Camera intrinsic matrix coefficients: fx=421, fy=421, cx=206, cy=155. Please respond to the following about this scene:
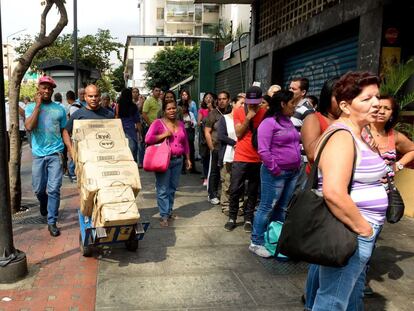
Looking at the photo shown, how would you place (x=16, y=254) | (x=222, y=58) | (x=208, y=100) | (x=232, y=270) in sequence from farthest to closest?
(x=222, y=58) < (x=208, y=100) < (x=232, y=270) < (x=16, y=254)

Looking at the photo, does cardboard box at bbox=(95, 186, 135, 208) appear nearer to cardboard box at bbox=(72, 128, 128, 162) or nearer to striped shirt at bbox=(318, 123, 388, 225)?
cardboard box at bbox=(72, 128, 128, 162)

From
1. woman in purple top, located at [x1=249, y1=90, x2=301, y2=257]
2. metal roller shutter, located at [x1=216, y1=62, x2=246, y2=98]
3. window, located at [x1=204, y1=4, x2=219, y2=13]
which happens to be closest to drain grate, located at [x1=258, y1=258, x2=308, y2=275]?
woman in purple top, located at [x1=249, y1=90, x2=301, y2=257]

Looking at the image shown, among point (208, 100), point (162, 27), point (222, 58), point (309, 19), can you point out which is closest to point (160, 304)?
point (208, 100)

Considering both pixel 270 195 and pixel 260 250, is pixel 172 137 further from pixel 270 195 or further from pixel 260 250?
pixel 260 250

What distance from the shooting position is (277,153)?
4.16m

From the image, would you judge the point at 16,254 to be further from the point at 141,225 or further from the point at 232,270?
the point at 232,270

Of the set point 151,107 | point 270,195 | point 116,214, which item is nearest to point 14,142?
point 116,214

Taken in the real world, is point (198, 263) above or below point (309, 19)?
below

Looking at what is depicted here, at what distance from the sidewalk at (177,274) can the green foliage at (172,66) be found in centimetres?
3445

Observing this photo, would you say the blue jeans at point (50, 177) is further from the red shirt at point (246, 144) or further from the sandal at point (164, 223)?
the red shirt at point (246, 144)

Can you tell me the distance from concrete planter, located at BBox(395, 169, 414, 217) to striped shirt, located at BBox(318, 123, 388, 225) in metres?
4.18

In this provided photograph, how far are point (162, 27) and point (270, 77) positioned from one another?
63893 millimetres

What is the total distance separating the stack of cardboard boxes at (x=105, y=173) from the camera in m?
3.76

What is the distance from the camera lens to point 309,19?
8.31 m
